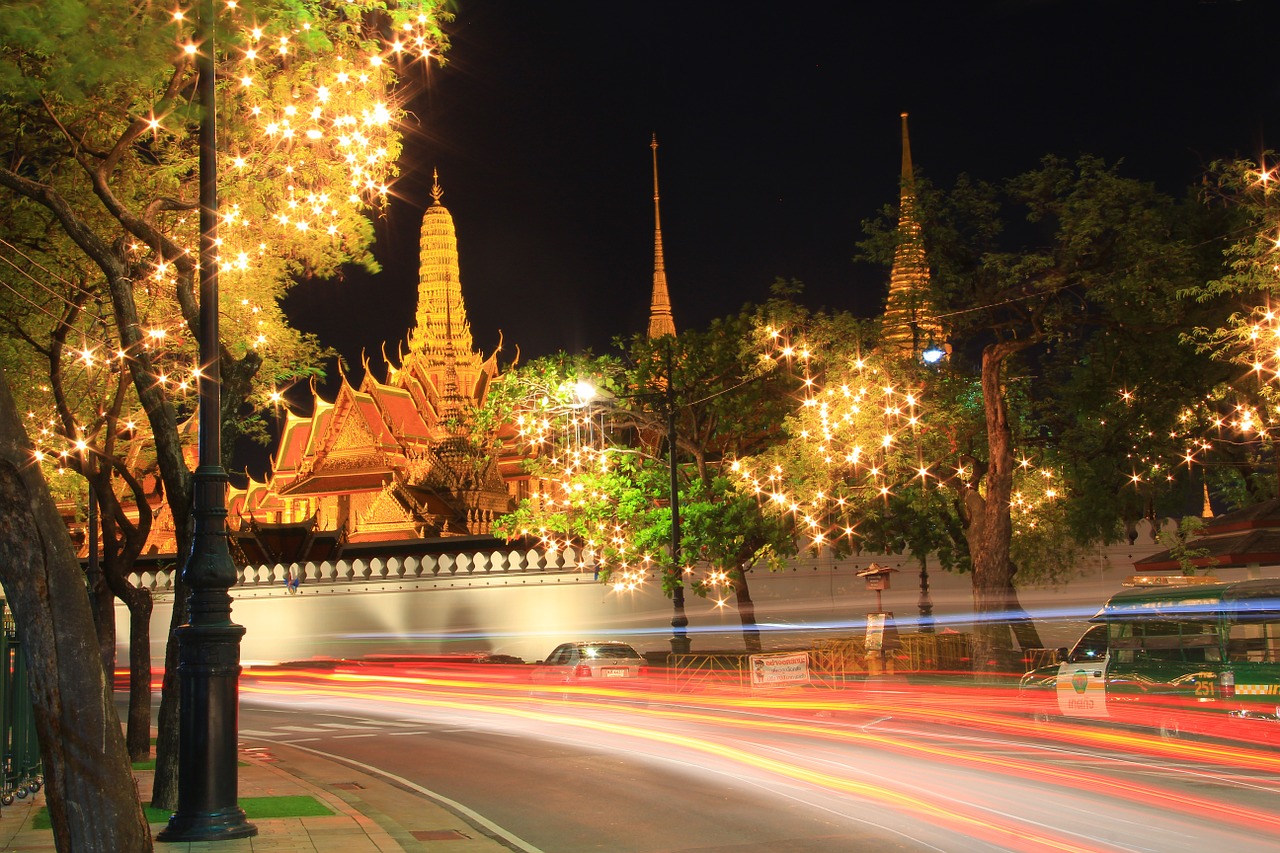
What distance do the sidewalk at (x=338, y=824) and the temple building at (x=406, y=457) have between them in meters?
30.8

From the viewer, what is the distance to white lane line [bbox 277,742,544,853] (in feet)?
35.6

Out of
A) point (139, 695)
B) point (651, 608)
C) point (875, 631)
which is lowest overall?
point (139, 695)

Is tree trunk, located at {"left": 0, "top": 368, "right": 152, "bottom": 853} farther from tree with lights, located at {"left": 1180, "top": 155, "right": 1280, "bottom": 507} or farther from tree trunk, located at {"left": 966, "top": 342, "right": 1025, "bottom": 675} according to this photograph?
tree trunk, located at {"left": 966, "top": 342, "right": 1025, "bottom": 675}

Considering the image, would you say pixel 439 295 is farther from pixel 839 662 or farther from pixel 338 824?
pixel 338 824

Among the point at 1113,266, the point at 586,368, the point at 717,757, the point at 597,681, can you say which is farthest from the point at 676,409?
the point at 717,757

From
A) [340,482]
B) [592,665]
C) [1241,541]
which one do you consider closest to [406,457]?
[340,482]

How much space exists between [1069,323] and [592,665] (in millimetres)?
11310

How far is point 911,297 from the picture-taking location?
23.8m

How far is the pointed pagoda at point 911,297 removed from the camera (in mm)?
23984

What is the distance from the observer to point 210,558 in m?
10.3

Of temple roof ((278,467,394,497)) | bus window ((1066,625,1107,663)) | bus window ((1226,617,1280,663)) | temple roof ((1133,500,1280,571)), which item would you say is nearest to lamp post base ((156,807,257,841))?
bus window ((1226,617,1280,663))

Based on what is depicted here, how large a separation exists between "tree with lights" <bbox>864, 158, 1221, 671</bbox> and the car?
682 cm

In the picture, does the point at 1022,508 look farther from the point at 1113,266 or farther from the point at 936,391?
the point at 1113,266

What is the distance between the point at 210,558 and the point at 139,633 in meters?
6.59
